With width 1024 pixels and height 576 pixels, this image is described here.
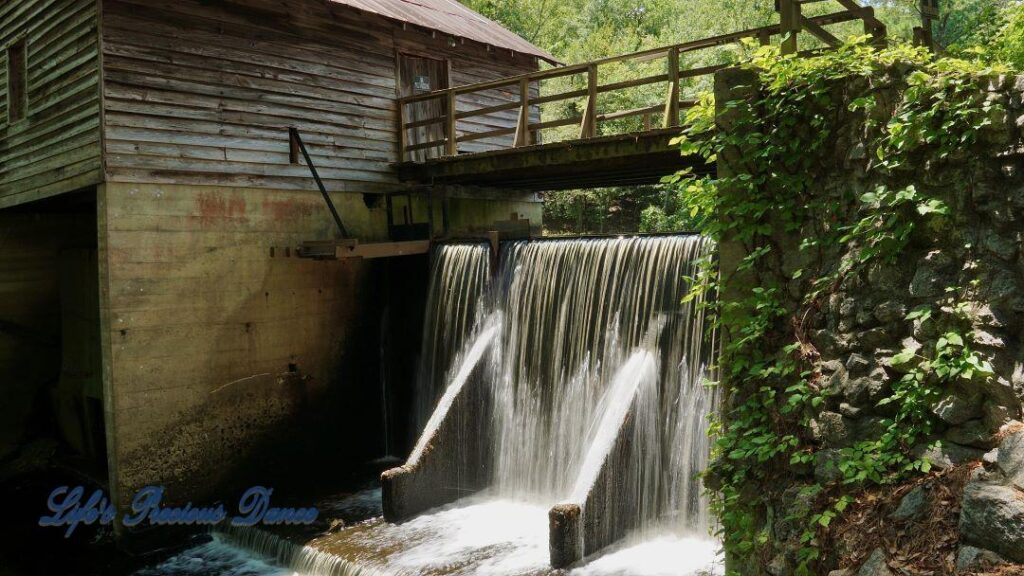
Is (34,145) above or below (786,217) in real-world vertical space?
above

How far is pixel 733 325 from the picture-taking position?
4387 mm

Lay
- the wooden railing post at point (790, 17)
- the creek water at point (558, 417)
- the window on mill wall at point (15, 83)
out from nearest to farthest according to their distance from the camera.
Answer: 1. the wooden railing post at point (790, 17)
2. the creek water at point (558, 417)
3. the window on mill wall at point (15, 83)

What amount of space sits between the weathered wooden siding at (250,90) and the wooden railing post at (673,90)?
4646 mm

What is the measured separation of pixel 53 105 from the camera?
32.6 ft

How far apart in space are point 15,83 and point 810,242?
1164 cm

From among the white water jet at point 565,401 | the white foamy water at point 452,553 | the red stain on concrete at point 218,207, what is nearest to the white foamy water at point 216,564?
the white foamy water at point 452,553

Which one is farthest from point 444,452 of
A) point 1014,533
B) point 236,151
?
point 1014,533

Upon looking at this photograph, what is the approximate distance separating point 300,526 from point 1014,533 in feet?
24.6

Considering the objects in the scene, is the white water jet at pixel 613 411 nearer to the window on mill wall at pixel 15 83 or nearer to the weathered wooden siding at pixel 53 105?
the weathered wooden siding at pixel 53 105

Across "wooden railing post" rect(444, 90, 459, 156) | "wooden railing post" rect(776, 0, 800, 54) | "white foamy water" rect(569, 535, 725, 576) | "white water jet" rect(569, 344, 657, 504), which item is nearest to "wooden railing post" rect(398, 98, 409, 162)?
"wooden railing post" rect(444, 90, 459, 156)

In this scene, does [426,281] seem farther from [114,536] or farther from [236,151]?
[114,536]

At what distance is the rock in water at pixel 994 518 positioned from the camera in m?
3.02

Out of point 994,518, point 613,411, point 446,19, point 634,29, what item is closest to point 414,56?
point 446,19

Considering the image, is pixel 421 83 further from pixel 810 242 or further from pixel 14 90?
pixel 810 242
